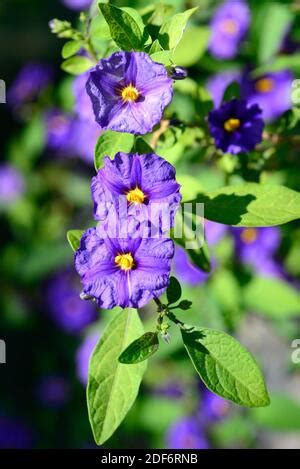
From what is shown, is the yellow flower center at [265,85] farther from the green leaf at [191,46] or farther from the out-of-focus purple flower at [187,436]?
the out-of-focus purple flower at [187,436]

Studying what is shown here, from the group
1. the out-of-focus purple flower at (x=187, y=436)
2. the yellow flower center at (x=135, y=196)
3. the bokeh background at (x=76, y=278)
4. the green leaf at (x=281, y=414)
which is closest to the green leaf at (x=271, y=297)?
the bokeh background at (x=76, y=278)

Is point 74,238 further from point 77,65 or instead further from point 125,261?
point 77,65

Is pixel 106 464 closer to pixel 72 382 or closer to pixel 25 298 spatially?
pixel 72 382

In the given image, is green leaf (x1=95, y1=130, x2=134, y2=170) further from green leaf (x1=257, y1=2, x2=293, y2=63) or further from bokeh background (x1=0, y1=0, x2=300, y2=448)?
green leaf (x1=257, y1=2, x2=293, y2=63)

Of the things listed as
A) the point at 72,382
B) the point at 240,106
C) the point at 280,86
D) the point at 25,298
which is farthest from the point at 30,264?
the point at 240,106

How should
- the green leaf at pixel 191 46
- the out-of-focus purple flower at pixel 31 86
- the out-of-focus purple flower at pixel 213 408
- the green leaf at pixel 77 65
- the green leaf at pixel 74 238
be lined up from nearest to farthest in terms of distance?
the green leaf at pixel 74 238
the green leaf at pixel 77 65
the green leaf at pixel 191 46
the out-of-focus purple flower at pixel 213 408
the out-of-focus purple flower at pixel 31 86

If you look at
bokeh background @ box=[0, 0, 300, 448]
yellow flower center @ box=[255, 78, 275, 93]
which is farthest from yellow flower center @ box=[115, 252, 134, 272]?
yellow flower center @ box=[255, 78, 275, 93]

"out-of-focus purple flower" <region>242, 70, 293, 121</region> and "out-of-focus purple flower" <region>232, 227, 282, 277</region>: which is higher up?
"out-of-focus purple flower" <region>242, 70, 293, 121</region>

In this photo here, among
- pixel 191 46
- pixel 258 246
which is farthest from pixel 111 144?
pixel 258 246
